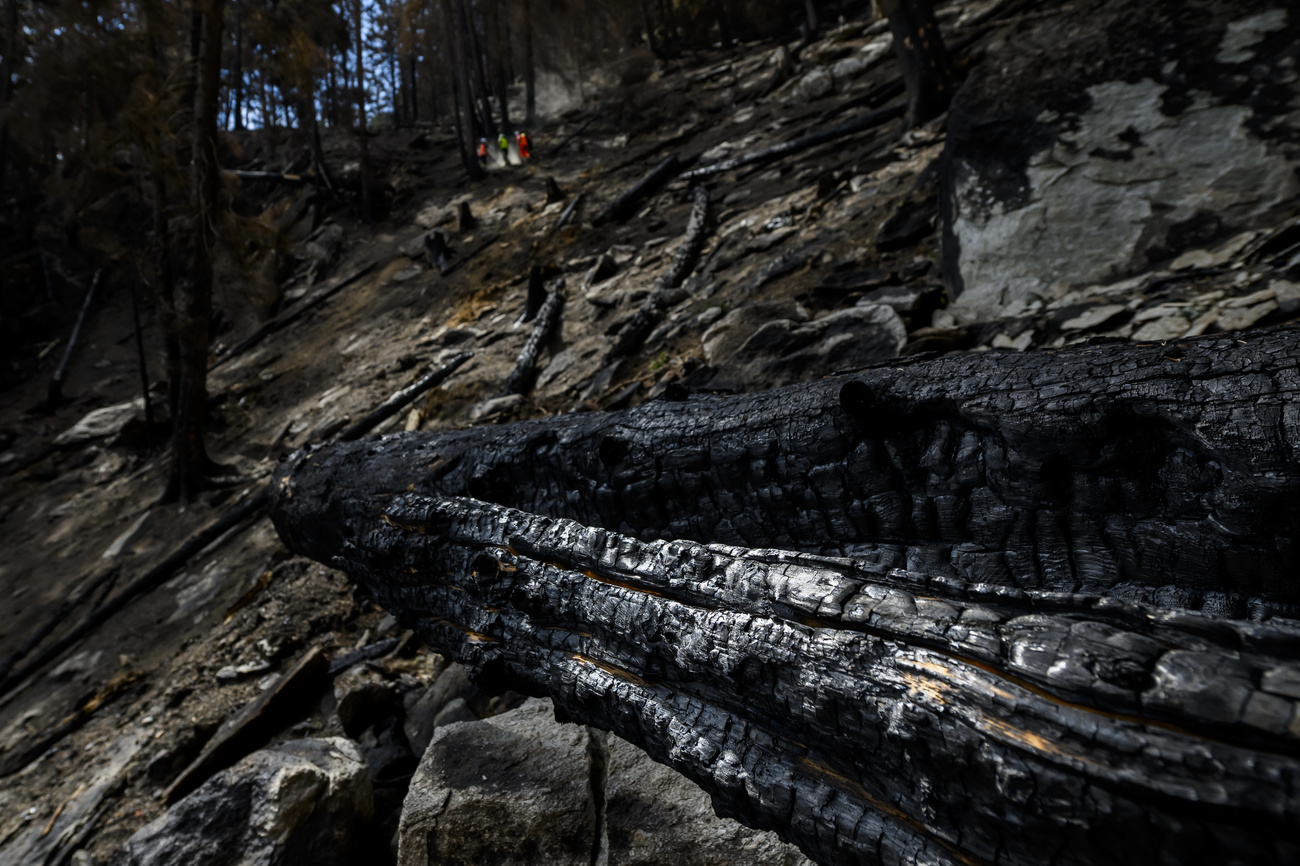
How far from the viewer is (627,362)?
16.5ft

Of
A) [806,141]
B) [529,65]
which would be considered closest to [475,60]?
[529,65]

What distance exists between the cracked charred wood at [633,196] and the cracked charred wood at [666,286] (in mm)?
1731

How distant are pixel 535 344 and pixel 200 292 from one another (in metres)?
3.84

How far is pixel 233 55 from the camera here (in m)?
20.4

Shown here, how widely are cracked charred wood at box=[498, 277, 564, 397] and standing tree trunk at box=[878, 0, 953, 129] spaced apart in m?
4.17

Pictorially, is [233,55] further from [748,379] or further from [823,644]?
[823,644]

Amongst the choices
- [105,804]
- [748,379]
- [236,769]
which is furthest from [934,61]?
[105,804]

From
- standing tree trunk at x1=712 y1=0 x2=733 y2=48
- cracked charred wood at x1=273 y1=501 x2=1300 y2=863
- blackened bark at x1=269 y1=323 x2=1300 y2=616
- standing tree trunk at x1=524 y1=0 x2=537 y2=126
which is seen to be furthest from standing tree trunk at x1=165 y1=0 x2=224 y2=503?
standing tree trunk at x1=712 y1=0 x2=733 y2=48

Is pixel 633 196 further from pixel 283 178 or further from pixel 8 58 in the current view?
pixel 8 58

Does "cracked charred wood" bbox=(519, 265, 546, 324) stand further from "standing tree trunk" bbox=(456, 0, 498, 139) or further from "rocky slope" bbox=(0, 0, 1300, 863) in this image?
"standing tree trunk" bbox=(456, 0, 498, 139)

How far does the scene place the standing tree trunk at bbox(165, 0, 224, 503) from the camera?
628cm

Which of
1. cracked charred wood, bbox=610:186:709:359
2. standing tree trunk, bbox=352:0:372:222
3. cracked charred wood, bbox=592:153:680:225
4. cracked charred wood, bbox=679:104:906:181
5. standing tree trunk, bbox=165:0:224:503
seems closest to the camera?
cracked charred wood, bbox=610:186:709:359

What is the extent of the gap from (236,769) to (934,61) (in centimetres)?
774

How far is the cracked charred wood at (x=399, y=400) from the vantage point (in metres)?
6.47
